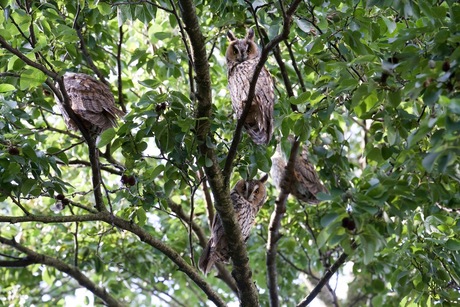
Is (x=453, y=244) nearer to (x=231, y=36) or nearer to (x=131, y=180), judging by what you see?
(x=131, y=180)

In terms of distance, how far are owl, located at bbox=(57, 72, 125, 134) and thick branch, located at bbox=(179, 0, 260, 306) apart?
36.3 inches

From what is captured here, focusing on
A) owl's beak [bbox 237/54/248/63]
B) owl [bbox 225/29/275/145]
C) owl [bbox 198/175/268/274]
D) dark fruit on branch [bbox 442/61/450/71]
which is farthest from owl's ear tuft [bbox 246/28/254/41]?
dark fruit on branch [bbox 442/61/450/71]

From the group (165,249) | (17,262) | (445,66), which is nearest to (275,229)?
(165,249)

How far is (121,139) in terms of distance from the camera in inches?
133

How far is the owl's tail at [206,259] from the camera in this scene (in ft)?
15.6

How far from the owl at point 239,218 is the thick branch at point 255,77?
997 mm

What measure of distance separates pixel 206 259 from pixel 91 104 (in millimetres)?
1414

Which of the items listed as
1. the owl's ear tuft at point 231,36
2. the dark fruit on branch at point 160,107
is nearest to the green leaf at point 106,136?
the dark fruit on branch at point 160,107

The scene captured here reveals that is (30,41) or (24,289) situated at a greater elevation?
(24,289)

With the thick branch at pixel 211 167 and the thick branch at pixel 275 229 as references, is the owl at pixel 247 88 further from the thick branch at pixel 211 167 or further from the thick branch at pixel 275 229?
the thick branch at pixel 275 229

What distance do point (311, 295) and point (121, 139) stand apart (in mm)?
1887

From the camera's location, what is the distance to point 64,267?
484 cm

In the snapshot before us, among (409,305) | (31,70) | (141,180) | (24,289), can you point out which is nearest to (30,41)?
(31,70)

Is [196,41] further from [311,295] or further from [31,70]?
[311,295]
